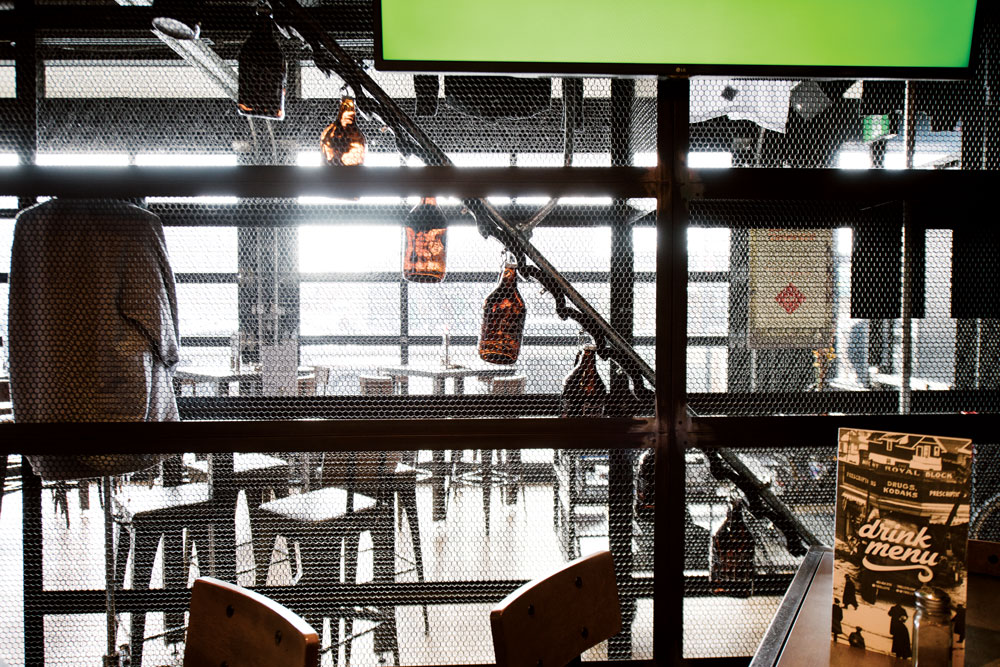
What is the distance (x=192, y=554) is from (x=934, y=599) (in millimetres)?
2510

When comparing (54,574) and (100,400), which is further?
(54,574)

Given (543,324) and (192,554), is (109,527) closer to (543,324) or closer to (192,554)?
(192,554)

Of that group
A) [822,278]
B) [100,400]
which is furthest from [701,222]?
[100,400]

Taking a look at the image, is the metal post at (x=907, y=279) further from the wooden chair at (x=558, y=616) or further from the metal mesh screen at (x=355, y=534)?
the wooden chair at (x=558, y=616)

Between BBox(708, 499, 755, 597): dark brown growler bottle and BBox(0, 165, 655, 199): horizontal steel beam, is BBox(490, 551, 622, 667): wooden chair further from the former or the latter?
BBox(0, 165, 655, 199): horizontal steel beam

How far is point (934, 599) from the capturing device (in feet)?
2.49

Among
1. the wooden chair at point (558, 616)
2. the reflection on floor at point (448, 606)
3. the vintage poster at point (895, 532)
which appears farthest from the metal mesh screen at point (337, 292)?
the vintage poster at point (895, 532)

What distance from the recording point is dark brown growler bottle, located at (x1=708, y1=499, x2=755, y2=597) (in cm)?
166

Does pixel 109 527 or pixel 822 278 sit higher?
pixel 822 278

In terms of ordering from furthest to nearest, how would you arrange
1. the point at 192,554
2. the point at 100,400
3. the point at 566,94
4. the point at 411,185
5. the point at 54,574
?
the point at 54,574
the point at 192,554
the point at 566,94
the point at 100,400
the point at 411,185

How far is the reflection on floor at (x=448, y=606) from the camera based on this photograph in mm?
1684

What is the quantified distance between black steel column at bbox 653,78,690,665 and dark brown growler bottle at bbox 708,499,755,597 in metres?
0.38

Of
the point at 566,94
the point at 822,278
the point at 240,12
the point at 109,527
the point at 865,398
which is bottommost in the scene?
the point at 109,527

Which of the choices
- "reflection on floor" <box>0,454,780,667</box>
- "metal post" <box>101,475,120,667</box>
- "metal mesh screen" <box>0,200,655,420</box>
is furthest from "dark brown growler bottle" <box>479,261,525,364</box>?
"metal post" <box>101,475,120,667</box>
